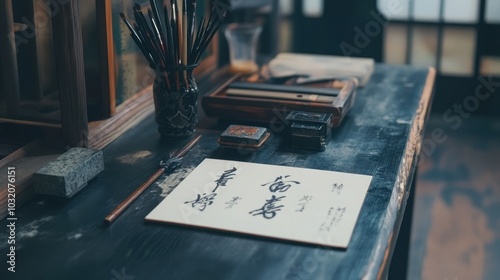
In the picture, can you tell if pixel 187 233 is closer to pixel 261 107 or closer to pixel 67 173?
pixel 67 173

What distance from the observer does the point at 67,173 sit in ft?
4.63

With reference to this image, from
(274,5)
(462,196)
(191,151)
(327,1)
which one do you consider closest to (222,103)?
(191,151)

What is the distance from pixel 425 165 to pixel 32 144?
98.5 inches

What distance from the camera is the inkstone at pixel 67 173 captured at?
55.4 inches

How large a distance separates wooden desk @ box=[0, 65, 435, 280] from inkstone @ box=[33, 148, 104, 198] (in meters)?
0.02

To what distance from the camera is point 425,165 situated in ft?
12.0

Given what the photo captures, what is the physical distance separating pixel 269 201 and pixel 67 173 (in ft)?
1.38

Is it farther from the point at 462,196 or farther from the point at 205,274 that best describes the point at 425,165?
the point at 205,274

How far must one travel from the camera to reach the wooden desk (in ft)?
3.82

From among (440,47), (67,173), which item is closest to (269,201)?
(67,173)

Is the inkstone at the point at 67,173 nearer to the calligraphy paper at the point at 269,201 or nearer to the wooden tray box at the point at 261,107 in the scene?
the calligraphy paper at the point at 269,201

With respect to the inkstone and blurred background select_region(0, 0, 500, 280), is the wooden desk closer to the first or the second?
the inkstone

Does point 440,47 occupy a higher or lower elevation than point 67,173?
lower

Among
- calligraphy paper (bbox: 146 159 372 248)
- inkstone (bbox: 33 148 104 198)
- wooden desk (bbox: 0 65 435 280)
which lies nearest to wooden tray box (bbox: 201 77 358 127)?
A: wooden desk (bbox: 0 65 435 280)
